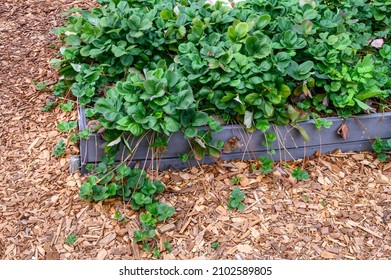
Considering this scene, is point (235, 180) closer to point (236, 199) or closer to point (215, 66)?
point (236, 199)

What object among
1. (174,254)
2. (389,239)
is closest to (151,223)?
(174,254)

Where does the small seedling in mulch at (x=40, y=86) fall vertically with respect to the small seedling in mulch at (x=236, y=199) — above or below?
above

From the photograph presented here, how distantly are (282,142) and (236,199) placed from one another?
1.50ft

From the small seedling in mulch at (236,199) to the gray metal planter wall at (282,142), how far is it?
274 mm

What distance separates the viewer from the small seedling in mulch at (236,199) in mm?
2367

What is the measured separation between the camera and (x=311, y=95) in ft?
8.82

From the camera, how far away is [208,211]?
7.77ft

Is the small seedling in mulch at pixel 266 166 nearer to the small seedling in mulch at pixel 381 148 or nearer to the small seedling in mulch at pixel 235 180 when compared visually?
the small seedling in mulch at pixel 235 180

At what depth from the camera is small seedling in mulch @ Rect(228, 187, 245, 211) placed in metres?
2.37

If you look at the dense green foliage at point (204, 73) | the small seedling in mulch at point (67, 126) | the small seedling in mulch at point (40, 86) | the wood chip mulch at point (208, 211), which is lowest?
the wood chip mulch at point (208, 211)

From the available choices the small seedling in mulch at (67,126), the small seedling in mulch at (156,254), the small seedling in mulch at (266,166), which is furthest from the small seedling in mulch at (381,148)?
the small seedling in mulch at (67,126)

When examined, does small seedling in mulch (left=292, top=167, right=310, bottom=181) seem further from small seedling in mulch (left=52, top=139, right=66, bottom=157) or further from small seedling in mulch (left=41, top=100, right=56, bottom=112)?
small seedling in mulch (left=41, top=100, right=56, bottom=112)

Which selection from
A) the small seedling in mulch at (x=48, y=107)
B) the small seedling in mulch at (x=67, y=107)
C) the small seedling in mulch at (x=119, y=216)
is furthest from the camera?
the small seedling in mulch at (x=48, y=107)

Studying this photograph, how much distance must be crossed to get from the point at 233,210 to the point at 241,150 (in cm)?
37
